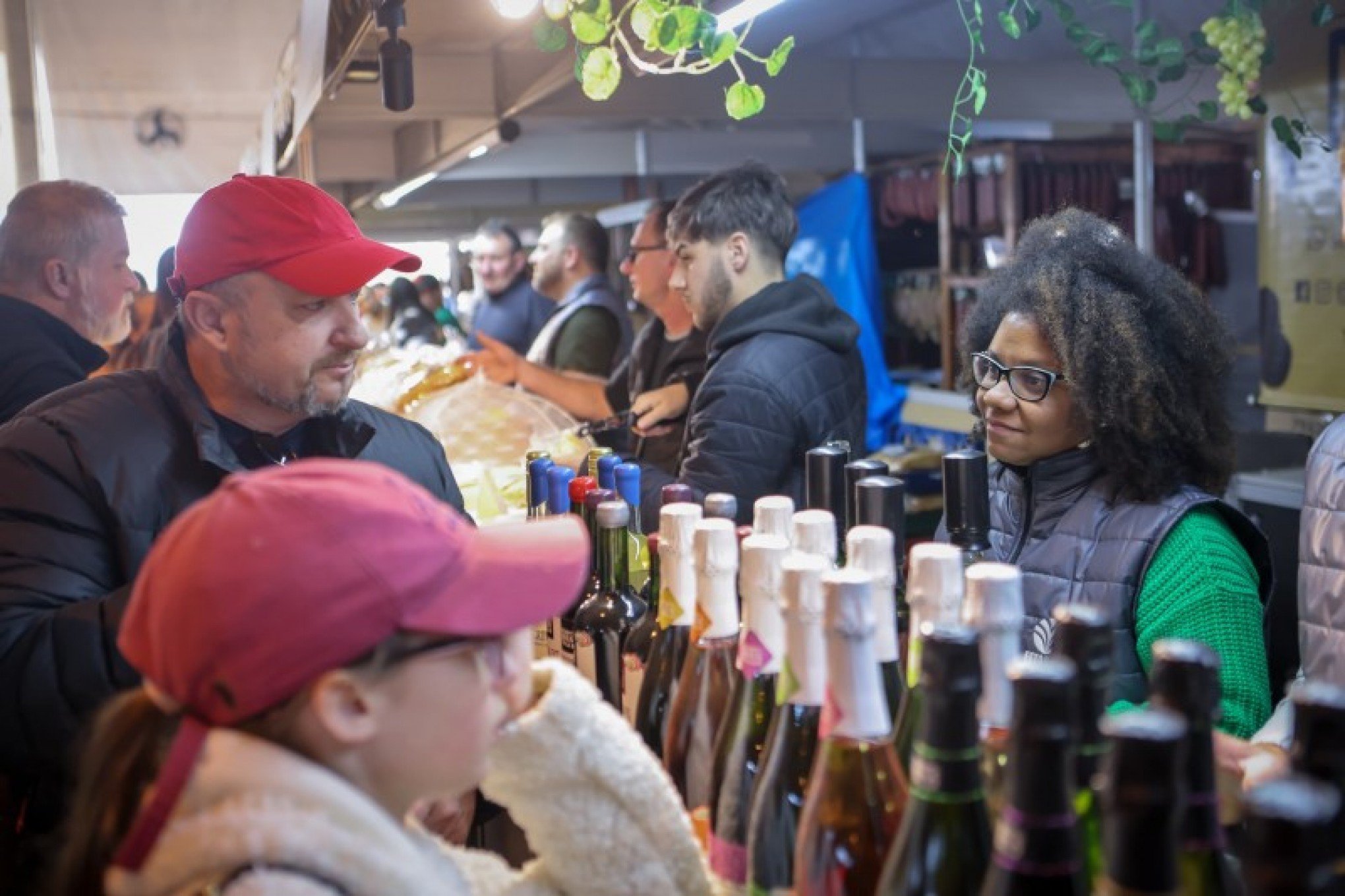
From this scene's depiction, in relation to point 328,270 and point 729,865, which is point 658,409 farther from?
point 729,865

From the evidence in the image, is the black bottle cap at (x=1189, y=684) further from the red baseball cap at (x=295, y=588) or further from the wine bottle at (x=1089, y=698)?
the red baseball cap at (x=295, y=588)

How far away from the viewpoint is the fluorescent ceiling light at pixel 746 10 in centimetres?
228

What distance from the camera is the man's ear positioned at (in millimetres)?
1945

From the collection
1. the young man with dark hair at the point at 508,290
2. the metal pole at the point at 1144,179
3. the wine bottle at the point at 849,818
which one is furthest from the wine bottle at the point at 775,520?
the young man with dark hair at the point at 508,290

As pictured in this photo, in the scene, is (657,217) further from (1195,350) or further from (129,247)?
(1195,350)

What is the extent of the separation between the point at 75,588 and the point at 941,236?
5.80 m

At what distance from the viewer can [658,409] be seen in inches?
136

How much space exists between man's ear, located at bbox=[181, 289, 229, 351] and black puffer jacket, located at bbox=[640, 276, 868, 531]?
1053 mm

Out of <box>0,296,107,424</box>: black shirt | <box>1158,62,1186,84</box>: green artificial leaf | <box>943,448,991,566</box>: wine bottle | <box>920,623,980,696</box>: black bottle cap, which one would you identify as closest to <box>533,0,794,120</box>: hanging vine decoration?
<box>943,448,991,566</box>: wine bottle

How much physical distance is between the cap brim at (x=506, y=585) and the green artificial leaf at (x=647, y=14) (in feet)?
3.82

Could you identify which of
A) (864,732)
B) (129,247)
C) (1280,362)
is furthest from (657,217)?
(864,732)

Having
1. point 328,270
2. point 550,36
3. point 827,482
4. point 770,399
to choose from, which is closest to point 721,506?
point 827,482

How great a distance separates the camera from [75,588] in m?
1.73

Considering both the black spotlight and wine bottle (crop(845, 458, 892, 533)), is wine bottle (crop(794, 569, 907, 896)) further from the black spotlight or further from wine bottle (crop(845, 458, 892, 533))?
the black spotlight
